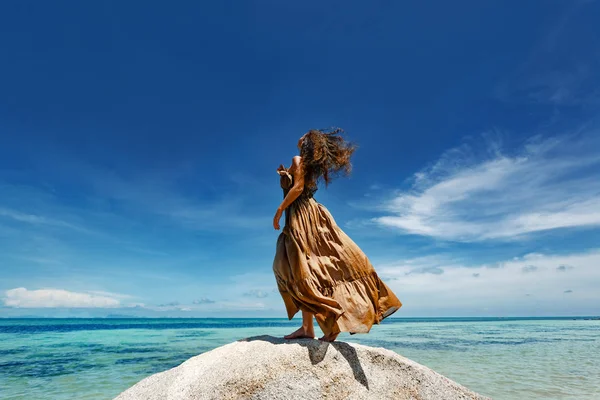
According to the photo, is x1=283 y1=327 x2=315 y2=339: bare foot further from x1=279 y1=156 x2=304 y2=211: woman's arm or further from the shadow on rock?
x1=279 y1=156 x2=304 y2=211: woman's arm

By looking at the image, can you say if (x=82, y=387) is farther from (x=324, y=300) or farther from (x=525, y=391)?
(x=525, y=391)

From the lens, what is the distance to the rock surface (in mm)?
4543

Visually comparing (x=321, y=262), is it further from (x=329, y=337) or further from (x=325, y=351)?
(x=325, y=351)

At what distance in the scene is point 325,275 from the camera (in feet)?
17.6

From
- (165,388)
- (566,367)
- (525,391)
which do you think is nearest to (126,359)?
(165,388)

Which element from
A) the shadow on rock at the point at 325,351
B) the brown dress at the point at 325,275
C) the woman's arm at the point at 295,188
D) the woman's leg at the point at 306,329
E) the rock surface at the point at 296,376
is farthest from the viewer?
the woman's arm at the point at 295,188

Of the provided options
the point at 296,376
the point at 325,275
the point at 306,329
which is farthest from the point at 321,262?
the point at 296,376

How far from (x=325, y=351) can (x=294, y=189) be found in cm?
223

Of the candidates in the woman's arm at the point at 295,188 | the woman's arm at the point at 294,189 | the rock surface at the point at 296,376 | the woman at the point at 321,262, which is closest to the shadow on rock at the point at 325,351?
the rock surface at the point at 296,376

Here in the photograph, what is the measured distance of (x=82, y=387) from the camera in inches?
401

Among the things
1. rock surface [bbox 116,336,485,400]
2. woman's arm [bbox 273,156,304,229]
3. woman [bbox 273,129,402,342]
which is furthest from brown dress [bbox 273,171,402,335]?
rock surface [bbox 116,336,485,400]

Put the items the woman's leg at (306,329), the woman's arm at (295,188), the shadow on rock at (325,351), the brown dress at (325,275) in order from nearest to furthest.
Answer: the shadow on rock at (325,351) → the brown dress at (325,275) → the woman's leg at (306,329) → the woman's arm at (295,188)

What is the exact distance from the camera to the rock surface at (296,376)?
4543 mm

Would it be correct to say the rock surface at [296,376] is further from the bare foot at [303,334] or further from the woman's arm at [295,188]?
the woman's arm at [295,188]
